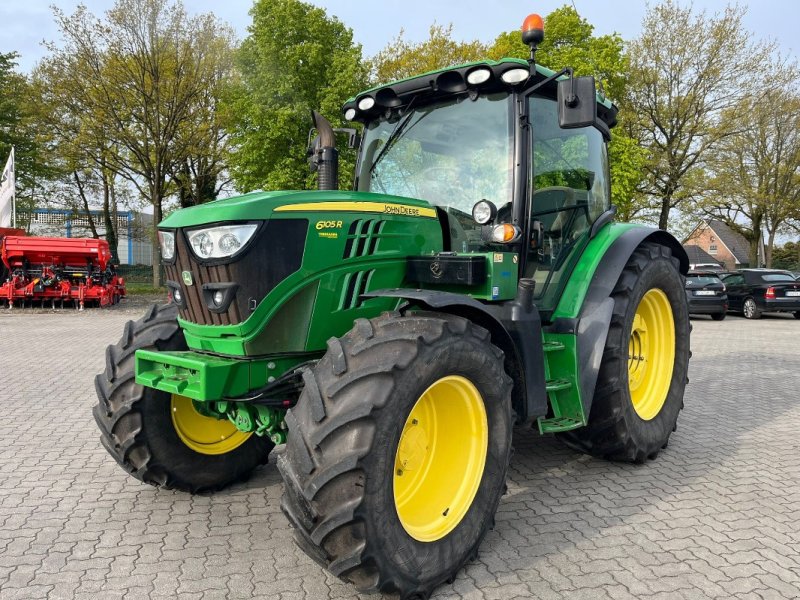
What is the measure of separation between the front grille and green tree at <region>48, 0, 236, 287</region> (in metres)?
20.3

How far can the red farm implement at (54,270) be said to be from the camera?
1548 centimetres

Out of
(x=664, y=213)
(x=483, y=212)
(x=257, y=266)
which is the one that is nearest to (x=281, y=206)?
(x=257, y=266)

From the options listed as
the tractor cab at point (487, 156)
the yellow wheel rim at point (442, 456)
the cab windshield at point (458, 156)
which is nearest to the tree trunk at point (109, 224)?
the tractor cab at point (487, 156)

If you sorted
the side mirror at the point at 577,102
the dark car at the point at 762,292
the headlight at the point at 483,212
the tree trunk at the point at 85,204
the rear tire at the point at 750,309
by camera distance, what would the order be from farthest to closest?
the tree trunk at the point at 85,204 → the rear tire at the point at 750,309 → the dark car at the point at 762,292 → the headlight at the point at 483,212 → the side mirror at the point at 577,102

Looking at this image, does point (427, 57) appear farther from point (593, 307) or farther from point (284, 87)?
point (593, 307)

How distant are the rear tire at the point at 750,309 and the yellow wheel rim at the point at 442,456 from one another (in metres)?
17.4

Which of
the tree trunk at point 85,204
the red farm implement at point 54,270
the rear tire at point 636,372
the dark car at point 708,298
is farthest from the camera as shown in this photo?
the tree trunk at point 85,204

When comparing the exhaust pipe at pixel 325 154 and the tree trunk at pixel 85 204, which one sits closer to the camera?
the exhaust pipe at pixel 325 154

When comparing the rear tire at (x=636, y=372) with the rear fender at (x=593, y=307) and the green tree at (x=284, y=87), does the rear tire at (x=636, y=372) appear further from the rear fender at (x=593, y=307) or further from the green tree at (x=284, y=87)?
the green tree at (x=284, y=87)

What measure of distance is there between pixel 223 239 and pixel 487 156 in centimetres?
173

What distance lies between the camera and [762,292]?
17281 millimetres

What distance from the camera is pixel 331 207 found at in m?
3.06

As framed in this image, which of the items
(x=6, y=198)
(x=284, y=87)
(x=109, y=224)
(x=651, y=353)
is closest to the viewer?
(x=651, y=353)

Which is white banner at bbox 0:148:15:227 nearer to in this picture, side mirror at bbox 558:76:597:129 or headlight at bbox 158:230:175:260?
headlight at bbox 158:230:175:260
